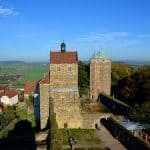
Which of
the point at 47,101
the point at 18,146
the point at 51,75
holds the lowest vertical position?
the point at 18,146

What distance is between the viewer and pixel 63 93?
130ft

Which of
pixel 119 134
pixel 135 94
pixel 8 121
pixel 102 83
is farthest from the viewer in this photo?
pixel 102 83

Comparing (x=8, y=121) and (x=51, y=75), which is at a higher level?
(x=51, y=75)

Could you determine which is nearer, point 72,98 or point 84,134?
point 84,134

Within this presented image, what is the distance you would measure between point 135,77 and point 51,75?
58.1ft

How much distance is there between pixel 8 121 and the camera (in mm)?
46812

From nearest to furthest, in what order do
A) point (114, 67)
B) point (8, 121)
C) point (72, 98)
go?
1. point (72, 98)
2. point (8, 121)
3. point (114, 67)

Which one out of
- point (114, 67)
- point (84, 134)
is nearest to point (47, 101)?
point (84, 134)

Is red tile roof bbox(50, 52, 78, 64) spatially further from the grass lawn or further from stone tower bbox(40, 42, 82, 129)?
the grass lawn

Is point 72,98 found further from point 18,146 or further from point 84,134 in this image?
point 18,146

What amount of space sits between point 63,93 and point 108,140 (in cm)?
842

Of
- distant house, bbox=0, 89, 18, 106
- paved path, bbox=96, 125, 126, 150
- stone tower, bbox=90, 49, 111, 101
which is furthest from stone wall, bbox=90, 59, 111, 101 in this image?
distant house, bbox=0, 89, 18, 106

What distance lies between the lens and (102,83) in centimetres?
5831

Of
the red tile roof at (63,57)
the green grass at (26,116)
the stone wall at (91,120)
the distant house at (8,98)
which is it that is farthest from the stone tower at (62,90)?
the distant house at (8,98)
